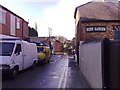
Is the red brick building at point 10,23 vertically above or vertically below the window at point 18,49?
above

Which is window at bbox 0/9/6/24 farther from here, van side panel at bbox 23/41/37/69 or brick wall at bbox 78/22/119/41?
van side panel at bbox 23/41/37/69

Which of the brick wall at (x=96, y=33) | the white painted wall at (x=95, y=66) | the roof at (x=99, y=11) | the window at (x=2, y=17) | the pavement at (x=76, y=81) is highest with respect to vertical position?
the roof at (x=99, y=11)

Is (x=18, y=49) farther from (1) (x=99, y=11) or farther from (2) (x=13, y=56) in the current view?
(1) (x=99, y=11)

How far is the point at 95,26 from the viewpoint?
39875mm

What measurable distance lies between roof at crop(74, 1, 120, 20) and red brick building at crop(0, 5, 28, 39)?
9.05 m

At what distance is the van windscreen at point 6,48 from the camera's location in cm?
1678

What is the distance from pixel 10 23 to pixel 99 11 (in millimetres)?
13472

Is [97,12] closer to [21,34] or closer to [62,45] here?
[21,34]

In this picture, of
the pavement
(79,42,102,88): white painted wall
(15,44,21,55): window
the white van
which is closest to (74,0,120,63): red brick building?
the white van

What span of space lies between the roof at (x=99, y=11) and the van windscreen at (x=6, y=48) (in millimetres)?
24072

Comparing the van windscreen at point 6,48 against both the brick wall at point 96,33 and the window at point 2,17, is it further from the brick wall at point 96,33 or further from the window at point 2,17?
the brick wall at point 96,33

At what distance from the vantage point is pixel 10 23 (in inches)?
1459

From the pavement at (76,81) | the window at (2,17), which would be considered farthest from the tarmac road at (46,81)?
the window at (2,17)

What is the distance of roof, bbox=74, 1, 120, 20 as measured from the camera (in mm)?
40906
